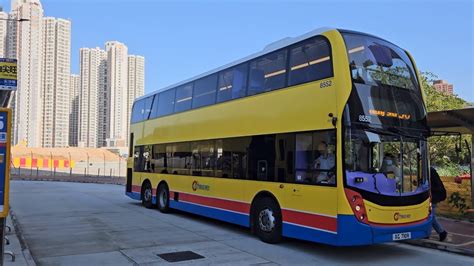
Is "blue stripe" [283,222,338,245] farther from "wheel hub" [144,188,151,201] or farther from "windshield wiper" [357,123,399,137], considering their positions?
"wheel hub" [144,188,151,201]

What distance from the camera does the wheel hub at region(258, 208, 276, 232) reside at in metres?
9.07

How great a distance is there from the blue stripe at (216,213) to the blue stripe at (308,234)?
1.53 m

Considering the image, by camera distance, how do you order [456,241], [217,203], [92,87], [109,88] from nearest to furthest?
[456,241] → [217,203] → [109,88] → [92,87]

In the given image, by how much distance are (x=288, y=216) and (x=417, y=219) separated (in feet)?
7.71

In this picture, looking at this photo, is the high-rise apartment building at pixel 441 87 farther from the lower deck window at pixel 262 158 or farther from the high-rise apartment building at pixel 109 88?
the high-rise apartment building at pixel 109 88

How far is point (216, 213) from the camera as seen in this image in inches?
446

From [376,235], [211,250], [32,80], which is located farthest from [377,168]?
[32,80]

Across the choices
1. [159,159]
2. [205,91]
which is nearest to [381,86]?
[205,91]

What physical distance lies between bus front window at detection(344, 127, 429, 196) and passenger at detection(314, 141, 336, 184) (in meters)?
0.30

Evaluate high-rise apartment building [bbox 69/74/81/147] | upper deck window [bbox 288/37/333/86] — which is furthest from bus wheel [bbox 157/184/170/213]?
high-rise apartment building [bbox 69/74/81/147]

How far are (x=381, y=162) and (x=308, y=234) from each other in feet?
6.09

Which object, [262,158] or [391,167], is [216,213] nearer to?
[262,158]

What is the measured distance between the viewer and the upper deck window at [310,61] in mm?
8031

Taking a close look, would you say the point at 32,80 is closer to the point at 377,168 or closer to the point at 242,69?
the point at 242,69
